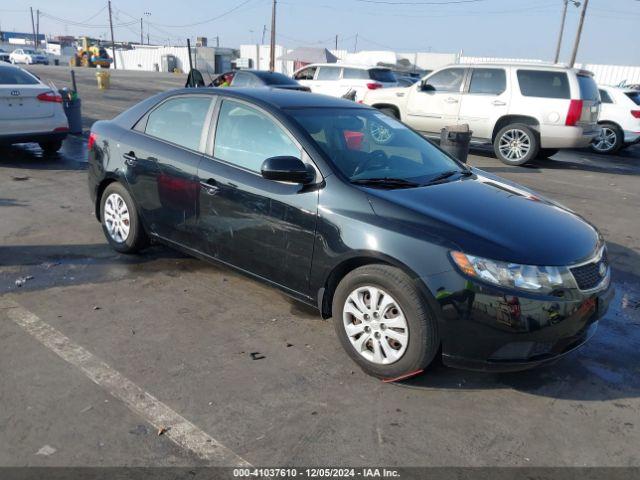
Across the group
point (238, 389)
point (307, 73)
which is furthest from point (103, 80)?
point (238, 389)

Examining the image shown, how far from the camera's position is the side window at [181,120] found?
441 cm

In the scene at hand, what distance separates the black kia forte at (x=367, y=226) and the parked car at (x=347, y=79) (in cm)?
1184

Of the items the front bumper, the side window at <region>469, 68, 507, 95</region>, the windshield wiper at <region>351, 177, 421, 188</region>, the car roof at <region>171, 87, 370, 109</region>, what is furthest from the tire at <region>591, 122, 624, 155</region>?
the front bumper

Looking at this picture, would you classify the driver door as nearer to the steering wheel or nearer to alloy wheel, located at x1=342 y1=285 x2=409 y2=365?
the steering wheel

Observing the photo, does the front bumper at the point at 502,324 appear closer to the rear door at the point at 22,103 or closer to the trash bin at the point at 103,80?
the rear door at the point at 22,103

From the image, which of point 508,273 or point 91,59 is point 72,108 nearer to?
point 508,273

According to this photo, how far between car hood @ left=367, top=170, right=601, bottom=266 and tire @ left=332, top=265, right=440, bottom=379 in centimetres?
35

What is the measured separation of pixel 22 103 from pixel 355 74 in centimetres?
1010

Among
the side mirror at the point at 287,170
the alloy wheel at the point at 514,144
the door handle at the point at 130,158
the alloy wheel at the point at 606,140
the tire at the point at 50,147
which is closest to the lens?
the side mirror at the point at 287,170

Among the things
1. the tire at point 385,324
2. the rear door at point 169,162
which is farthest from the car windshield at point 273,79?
the tire at point 385,324

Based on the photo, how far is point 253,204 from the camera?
3828 millimetres

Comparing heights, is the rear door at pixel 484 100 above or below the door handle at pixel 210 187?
above

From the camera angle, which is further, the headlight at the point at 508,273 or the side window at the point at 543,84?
the side window at the point at 543,84

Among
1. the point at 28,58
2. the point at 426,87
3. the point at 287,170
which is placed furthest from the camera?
the point at 28,58
